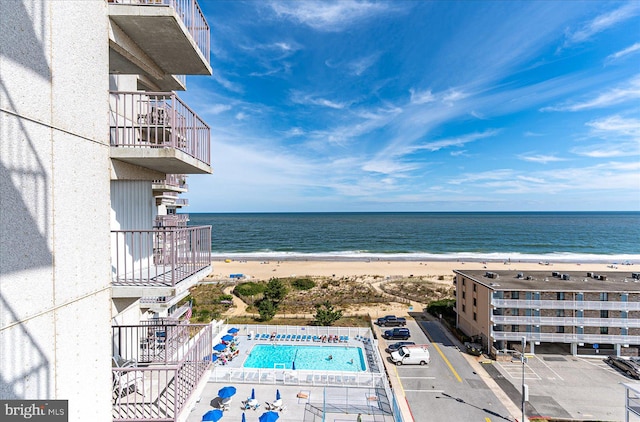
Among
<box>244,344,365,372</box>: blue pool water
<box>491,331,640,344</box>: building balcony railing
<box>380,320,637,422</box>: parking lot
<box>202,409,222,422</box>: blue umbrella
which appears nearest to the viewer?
<box>202,409,222,422</box>: blue umbrella

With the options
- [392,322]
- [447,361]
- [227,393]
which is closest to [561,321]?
[447,361]

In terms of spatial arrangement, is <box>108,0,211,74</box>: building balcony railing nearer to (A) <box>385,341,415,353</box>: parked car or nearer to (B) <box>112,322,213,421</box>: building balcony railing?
(B) <box>112,322,213,421</box>: building balcony railing

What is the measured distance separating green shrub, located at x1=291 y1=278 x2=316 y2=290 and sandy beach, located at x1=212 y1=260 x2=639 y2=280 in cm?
737

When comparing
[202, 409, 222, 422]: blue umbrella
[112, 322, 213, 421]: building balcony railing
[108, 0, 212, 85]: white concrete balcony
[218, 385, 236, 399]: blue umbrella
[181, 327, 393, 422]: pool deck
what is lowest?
[181, 327, 393, 422]: pool deck

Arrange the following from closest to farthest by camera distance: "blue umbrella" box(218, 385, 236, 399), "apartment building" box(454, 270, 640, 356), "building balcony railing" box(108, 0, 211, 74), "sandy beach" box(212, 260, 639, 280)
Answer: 1. "building balcony railing" box(108, 0, 211, 74)
2. "blue umbrella" box(218, 385, 236, 399)
3. "apartment building" box(454, 270, 640, 356)
4. "sandy beach" box(212, 260, 639, 280)

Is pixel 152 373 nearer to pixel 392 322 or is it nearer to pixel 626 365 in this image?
pixel 392 322

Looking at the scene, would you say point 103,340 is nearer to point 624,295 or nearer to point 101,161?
point 101,161

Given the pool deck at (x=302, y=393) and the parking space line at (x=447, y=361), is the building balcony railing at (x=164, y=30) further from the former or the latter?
the parking space line at (x=447, y=361)

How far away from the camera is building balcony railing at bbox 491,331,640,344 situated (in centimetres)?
2462

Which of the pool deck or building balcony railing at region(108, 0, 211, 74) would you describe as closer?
building balcony railing at region(108, 0, 211, 74)

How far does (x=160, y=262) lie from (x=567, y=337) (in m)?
30.8

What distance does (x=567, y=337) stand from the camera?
2481 centimetres

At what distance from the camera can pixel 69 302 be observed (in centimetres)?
411

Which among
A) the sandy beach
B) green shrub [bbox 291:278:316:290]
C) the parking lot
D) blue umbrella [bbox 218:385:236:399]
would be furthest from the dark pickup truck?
the sandy beach
